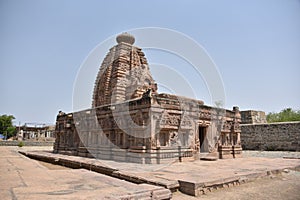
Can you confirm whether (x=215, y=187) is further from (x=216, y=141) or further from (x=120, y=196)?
(x=216, y=141)

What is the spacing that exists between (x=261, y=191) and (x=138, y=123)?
17.3 ft

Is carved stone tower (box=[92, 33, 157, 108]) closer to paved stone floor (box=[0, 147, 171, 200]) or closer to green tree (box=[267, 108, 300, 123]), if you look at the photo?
paved stone floor (box=[0, 147, 171, 200])

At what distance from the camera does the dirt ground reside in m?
4.46

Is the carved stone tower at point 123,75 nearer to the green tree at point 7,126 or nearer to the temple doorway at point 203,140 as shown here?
the temple doorway at point 203,140

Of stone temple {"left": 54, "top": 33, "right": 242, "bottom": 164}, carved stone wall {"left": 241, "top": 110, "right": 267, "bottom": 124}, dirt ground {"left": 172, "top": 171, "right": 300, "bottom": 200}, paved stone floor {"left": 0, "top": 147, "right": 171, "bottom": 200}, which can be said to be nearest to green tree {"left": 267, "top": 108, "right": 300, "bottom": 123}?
carved stone wall {"left": 241, "top": 110, "right": 267, "bottom": 124}

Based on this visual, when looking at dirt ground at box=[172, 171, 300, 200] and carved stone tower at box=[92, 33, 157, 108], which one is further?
carved stone tower at box=[92, 33, 157, 108]

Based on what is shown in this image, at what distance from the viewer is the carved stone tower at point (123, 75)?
530 inches

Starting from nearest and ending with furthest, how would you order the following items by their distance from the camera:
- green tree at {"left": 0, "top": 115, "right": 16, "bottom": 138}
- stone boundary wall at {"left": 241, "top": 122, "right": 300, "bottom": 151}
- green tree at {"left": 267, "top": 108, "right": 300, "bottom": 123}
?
1. stone boundary wall at {"left": 241, "top": 122, "right": 300, "bottom": 151}
2. green tree at {"left": 267, "top": 108, "right": 300, "bottom": 123}
3. green tree at {"left": 0, "top": 115, "right": 16, "bottom": 138}

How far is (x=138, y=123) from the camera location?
9.16 metres

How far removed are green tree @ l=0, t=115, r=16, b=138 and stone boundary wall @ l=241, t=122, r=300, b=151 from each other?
37.2 metres

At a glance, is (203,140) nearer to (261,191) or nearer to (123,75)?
(123,75)

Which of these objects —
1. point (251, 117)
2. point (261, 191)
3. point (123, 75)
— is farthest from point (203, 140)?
point (251, 117)

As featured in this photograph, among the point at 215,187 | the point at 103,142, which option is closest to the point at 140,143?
the point at 103,142

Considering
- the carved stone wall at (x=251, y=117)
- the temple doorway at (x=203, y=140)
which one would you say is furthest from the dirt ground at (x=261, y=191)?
the carved stone wall at (x=251, y=117)
